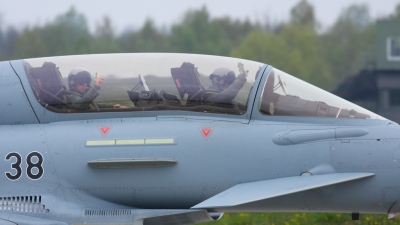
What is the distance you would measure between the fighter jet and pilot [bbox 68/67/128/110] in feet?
0.04

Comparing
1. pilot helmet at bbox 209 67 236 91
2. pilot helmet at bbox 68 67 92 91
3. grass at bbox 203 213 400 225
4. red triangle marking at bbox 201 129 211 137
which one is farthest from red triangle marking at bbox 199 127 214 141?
grass at bbox 203 213 400 225

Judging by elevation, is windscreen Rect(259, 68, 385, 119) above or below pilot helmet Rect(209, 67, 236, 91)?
below

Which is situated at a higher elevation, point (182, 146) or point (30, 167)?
point (182, 146)

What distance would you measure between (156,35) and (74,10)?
13101 millimetres

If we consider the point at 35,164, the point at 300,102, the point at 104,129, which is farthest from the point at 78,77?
the point at 300,102

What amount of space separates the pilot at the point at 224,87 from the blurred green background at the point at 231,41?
63164 millimetres

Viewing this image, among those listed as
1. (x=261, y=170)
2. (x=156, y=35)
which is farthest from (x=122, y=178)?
(x=156, y=35)

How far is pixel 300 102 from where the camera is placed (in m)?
7.96

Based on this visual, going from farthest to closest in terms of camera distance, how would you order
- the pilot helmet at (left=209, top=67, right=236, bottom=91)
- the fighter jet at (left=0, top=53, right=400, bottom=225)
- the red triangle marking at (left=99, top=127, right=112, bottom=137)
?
the pilot helmet at (left=209, top=67, right=236, bottom=91) → the red triangle marking at (left=99, top=127, right=112, bottom=137) → the fighter jet at (left=0, top=53, right=400, bottom=225)

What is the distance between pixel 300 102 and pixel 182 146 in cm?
157

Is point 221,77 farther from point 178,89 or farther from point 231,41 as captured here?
point 231,41

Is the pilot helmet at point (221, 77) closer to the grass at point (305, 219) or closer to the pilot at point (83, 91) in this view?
the pilot at point (83, 91)

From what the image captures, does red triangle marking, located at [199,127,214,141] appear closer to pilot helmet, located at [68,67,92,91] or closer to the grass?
pilot helmet, located at [68,67,92,91]

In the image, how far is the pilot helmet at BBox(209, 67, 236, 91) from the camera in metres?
8.03
